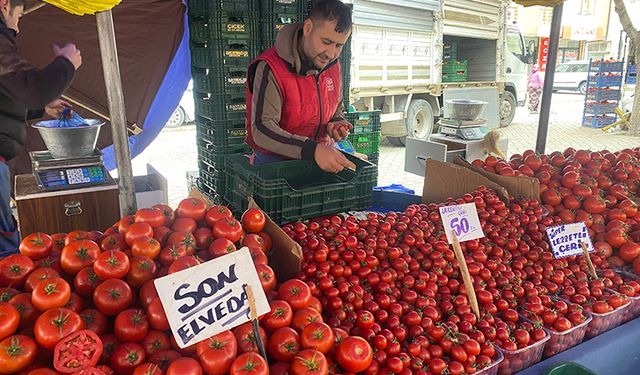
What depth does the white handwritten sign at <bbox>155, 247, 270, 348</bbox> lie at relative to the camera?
120 centimetres

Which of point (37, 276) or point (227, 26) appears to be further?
point (227, 26)

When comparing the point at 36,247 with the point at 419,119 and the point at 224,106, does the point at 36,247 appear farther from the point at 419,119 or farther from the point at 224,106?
the point at 419,119

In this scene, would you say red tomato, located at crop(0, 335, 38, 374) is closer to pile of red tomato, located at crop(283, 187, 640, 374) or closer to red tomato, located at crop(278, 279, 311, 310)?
red tomato, located at crop(278, 279, 311, 310)

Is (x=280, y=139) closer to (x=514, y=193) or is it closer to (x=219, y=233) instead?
(x=219, y=233)

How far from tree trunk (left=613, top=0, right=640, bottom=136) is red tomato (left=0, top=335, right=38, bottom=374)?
12239mm

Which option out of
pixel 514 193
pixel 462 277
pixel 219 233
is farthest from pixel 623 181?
pixel 219 233

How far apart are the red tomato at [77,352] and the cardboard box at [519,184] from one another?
218cm

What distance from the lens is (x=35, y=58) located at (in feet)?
13.8

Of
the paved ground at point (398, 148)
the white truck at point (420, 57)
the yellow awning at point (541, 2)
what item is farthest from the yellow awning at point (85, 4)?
the white truck at point (420, 57)

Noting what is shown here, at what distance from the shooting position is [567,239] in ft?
7.16

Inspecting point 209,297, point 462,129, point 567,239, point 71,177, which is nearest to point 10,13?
point 71,177

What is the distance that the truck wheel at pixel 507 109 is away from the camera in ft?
43.3

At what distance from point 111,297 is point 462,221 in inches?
53.7

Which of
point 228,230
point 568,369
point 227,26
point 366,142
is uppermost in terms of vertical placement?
point 227,26
